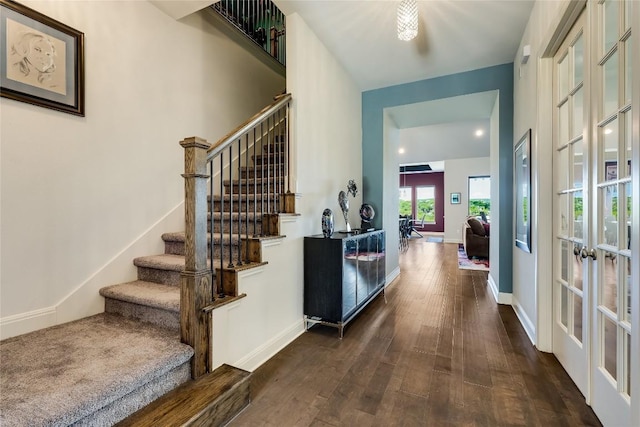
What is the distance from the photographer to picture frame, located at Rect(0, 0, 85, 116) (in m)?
1.68

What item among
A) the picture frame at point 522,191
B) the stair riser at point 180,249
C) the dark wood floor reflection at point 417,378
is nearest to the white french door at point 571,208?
the dark wood floor reflection at point 417,378

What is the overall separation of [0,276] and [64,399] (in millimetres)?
1060

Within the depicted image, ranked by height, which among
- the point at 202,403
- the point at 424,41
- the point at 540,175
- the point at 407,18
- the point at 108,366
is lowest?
the point at 202,403

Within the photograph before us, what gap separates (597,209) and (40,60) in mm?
3371

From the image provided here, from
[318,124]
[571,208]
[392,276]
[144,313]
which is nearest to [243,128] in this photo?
[318,124]

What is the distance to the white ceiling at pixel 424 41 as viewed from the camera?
8.14 feet

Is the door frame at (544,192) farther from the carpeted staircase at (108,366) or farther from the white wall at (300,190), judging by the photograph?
the carpeted staircase at (108,366)

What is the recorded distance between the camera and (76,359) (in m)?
1.42

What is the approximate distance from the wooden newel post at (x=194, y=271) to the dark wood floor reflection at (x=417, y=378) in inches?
17.2

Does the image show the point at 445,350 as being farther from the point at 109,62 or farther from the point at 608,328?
the point at 109,62

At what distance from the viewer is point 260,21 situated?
3.98m

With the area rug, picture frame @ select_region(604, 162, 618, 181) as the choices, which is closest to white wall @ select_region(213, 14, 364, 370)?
picture frame @ select_region(604, 162, 618, 181)

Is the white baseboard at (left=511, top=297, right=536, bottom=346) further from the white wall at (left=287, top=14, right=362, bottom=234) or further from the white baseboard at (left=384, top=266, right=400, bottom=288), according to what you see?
the white wall at (left=287, top=14, right=362, bottom=234)

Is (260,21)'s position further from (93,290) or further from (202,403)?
(202,403)
